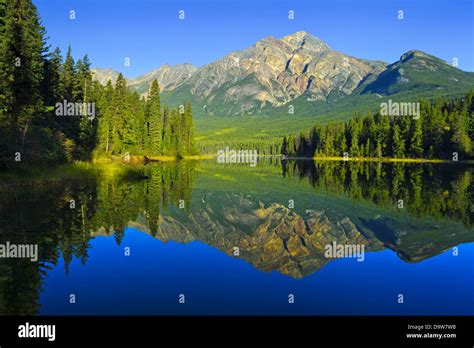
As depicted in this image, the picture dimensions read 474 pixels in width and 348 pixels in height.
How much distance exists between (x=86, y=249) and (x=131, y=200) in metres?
14.6

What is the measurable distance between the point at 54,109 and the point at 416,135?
101 meters

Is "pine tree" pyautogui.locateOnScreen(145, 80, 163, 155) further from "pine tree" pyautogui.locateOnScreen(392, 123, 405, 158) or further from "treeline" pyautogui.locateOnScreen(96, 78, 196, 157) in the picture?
"pine tree" pyautogui.locateOnScreen(392, 123, 405, 158)

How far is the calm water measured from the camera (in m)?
11.7

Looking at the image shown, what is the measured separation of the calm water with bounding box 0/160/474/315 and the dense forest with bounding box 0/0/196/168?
6.13 meters

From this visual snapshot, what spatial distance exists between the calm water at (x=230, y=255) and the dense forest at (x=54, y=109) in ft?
20.1

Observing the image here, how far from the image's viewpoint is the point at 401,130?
4983 inches

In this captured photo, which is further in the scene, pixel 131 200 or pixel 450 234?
pixel 131 200
